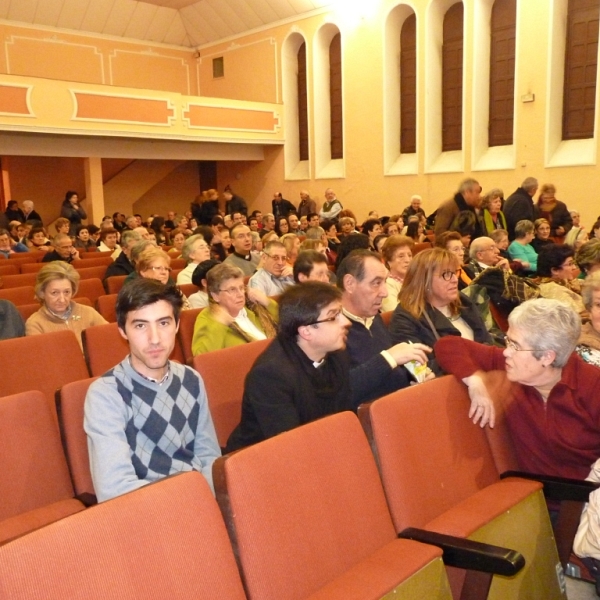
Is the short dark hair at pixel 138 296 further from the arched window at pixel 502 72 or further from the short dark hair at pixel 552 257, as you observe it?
the arched window at pixel 502 72

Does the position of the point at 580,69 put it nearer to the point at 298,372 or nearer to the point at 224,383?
the point at 224,383

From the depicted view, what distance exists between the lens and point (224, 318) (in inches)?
118

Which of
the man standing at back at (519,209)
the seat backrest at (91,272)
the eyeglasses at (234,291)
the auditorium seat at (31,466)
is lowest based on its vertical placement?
the auditorium seat at (31,466)

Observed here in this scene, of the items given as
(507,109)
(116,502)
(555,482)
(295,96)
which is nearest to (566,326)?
(555,482)

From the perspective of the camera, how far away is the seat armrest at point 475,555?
51.4 inches

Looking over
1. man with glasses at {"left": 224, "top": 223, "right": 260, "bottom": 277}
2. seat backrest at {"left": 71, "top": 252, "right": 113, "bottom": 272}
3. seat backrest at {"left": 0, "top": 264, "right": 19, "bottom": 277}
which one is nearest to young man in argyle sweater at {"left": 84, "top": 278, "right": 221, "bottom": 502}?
man with glasses at {"left": 224, "top": 223, "right": 260, "bottom": 277}

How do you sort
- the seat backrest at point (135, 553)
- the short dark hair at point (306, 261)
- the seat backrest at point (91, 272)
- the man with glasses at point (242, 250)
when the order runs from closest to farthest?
the seat backrest at point (135, 553) → the short dark hair at point (306, 261) → the man with glasses at point (242, 250) → the seat backrest at point (91, 272)

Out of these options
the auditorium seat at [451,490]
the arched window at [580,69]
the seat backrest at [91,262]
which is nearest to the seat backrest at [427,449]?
the auditorium seat at [451,490]

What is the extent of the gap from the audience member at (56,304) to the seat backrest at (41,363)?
48 centimetres

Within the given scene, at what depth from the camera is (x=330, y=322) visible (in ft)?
6.20

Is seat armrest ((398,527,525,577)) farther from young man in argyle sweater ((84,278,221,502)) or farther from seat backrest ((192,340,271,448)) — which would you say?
seat backrest ((192,340,271,448))

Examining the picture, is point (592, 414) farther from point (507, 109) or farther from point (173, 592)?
point (507, 109)

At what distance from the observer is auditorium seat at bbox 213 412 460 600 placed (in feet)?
4.12

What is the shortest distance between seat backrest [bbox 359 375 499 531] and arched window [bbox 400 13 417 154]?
1044cm
